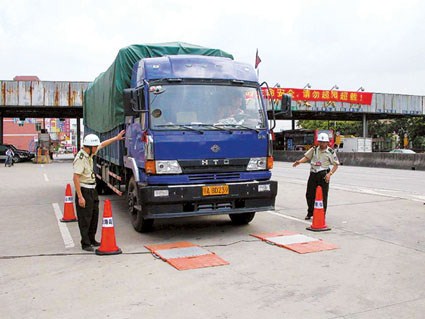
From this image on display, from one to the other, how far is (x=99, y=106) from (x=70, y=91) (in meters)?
25.9

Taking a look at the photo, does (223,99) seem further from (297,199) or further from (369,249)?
(297,199)

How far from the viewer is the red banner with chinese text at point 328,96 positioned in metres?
42.3

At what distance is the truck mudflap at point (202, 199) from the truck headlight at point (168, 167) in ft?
0.79

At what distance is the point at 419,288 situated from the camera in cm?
511

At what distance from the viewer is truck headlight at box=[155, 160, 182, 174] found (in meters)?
7.30

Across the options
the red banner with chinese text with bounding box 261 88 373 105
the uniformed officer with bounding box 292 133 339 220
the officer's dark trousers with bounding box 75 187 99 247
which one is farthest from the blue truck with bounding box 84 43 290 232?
the red banner with chinese text with bounding box 261 88 373 105

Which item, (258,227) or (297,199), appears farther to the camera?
(297,199)

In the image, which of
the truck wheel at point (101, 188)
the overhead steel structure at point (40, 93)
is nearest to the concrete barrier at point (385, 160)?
the truck wheel at point (101, 188)

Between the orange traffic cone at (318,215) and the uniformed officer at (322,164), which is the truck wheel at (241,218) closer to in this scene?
the orange traffic cone at (318,215)

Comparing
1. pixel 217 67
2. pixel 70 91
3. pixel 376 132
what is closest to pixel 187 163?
pixel 217 67

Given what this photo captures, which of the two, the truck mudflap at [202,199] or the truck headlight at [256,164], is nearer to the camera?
the truck mudflap at [202,199]

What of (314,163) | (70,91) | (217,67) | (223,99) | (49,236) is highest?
(70,91)

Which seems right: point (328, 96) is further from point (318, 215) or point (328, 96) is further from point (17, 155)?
point (318, 215)

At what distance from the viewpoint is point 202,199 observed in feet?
24.2
